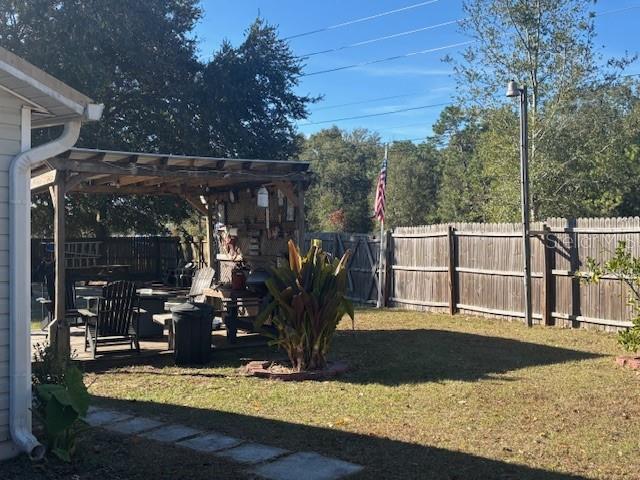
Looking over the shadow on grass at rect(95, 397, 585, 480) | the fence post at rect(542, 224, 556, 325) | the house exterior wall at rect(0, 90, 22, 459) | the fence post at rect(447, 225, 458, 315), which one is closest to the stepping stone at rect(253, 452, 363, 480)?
the shadow on grass at rect(95, 397, 585, 480)

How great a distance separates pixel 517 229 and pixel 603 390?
546 cm

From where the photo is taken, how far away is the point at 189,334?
8.12 meters

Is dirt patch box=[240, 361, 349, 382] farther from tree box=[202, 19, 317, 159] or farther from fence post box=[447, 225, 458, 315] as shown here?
tree box=[202, 19, 317, 159]

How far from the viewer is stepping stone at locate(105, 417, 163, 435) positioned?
5.37 m

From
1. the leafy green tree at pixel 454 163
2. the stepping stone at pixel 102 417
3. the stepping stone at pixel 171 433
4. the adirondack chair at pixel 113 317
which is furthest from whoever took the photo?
the leafy green tree at pixel 454 163

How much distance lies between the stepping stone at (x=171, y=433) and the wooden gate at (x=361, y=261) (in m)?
10.1

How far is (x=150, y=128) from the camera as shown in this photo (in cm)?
1931

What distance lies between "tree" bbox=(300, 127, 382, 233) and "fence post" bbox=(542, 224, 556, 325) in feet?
85.0

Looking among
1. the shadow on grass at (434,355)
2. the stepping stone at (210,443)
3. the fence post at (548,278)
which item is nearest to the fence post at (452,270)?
the fence post at (548,278)

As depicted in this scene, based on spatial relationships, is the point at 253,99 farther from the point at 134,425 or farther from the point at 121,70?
the point at 134,425

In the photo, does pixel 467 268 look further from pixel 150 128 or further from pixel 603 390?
pixel 150 128

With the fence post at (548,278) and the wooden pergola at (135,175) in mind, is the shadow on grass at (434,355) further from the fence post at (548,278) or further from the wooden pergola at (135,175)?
the wooden pergola at (135,175)

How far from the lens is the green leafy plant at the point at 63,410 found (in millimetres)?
4266

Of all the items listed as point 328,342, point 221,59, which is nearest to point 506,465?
point 328,342
